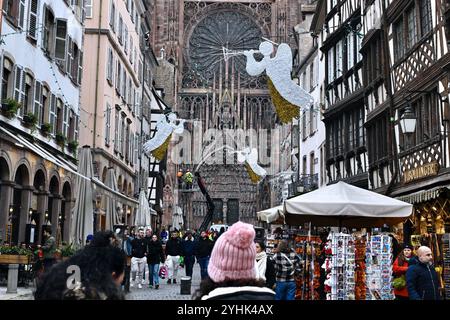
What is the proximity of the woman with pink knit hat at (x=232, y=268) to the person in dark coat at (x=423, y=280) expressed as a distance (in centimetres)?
457

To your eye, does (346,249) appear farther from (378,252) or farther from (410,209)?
(410,209)

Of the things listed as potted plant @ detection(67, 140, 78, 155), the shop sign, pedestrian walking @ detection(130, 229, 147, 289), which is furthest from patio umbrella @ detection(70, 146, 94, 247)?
potted plant @ detection(67, 140, 78, 155)

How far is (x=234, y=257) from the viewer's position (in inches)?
133

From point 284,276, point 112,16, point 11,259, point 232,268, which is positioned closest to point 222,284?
point 232,268

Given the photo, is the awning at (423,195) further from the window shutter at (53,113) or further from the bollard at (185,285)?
the window shutter at (53,113)

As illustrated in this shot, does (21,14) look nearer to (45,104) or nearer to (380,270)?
→ (45,104)

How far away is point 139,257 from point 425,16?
9.46 meters

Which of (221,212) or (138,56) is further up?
(138,56)

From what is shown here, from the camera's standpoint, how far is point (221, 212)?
6238 cm

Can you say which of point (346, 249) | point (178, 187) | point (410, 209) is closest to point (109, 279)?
point (346, 249)

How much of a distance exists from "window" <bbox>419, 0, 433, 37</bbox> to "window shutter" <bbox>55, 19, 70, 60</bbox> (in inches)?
488

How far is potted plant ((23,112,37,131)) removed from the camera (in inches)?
714

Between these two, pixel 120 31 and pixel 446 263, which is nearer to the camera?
pixel 446 263
